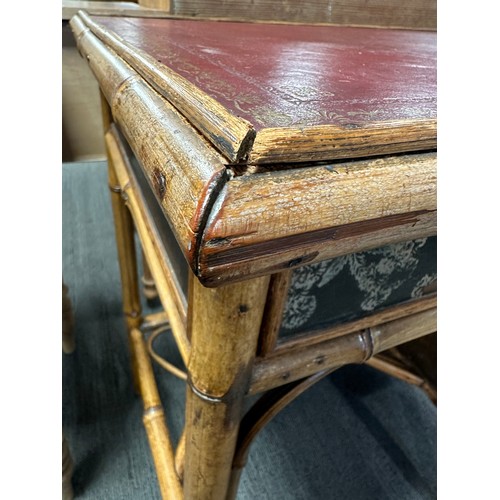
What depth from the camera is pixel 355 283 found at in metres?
0.34

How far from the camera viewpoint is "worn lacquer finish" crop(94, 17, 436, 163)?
22 cm

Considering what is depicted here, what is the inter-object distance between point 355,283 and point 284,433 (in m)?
0.70

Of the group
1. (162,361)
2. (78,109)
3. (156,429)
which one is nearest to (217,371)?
(156,429)

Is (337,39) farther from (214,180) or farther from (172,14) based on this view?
(214,180)

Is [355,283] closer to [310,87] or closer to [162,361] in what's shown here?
[310,87]

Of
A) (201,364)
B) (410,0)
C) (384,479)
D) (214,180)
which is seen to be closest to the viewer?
(214,180)

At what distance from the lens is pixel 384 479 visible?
0.86 metres

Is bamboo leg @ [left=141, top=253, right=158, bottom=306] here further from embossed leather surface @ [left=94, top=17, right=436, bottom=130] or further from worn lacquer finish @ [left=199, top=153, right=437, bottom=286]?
worn lacquer finish @ [left=199, top=153, right=437, bottom=286]

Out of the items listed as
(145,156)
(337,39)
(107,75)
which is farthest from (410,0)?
(145,156)

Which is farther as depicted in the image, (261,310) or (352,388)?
(352,388)

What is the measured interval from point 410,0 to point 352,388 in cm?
96

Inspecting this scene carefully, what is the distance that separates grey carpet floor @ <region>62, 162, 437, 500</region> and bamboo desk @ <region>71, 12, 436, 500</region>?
438 millimetres

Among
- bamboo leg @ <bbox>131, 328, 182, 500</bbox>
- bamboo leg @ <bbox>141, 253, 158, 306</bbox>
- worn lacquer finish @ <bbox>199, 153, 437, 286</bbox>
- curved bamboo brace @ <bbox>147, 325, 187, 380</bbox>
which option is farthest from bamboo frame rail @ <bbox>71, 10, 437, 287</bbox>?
bamboo leg @ <bbox>141, 253, 158, 306</bbox>

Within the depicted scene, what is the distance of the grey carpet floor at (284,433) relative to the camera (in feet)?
2.72
